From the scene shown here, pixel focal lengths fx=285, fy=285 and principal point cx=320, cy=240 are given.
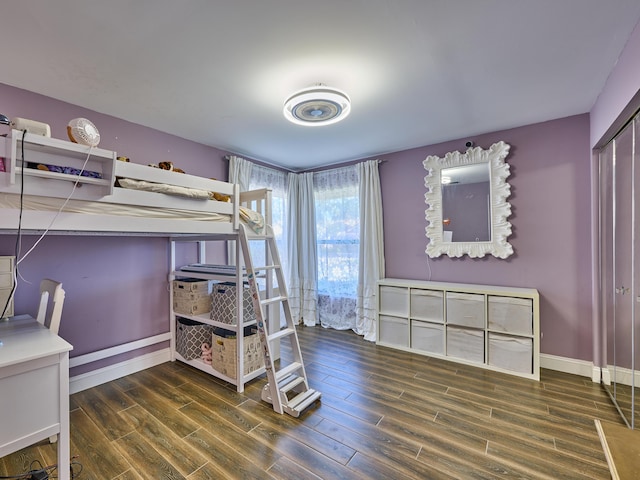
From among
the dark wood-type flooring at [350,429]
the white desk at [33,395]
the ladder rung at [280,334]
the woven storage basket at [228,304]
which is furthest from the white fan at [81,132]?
the dark wood-type flooring at [350,429]

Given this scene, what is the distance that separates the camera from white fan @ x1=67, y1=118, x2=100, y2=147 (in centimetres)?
148

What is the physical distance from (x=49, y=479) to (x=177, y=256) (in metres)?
1.94

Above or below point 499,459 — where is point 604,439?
above

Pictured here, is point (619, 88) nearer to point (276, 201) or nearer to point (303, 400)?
point (303, 400)

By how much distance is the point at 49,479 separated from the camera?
1502 mm

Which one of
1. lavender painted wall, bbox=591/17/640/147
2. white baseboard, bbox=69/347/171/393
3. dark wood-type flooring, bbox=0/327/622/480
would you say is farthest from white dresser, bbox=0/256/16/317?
lavender painted wall, bbox=591/17/640/147

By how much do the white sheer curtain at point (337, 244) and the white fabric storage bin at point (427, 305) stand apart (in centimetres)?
96

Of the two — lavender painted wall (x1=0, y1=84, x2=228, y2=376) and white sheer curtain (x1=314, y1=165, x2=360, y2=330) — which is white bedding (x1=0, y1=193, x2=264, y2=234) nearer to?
lavender painted wall (x1=0, y1=84, x2=228, y2=376)

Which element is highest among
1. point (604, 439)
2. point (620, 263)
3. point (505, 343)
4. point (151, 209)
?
point (151, 209)

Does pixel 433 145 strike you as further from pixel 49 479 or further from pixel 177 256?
pixel 49 479

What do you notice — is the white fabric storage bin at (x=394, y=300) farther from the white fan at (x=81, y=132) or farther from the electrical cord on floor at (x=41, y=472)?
the white fan at (x=81, y=132)

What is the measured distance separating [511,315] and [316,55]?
277cm

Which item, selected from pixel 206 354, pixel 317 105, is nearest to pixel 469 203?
pixel 317 105

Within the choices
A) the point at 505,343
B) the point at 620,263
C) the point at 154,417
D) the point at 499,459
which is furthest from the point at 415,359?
the point at 154,417
